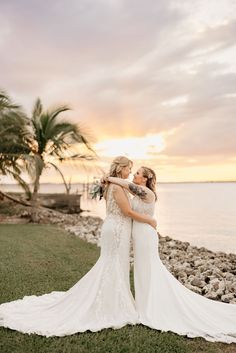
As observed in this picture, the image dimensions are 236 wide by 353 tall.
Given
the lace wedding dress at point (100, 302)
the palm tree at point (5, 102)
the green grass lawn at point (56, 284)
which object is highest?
the palm tree at point (5, 102)

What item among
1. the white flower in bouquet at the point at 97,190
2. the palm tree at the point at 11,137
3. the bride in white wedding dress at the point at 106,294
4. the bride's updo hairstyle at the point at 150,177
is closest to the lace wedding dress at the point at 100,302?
the bride in white wedding dress at the point at 106,294

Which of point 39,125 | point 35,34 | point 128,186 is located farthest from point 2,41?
point 128,186

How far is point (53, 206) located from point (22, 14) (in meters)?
18.6

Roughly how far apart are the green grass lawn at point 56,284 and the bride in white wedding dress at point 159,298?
219 millimetres

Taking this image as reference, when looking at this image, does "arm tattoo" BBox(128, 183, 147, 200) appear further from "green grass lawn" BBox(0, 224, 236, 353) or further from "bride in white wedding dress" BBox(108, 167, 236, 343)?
"green grass lawn" BBox(0, 224, 236, 353)

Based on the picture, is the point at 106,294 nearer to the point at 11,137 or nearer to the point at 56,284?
the point at 56,284

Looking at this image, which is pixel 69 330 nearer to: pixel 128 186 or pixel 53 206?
pixel 128 186

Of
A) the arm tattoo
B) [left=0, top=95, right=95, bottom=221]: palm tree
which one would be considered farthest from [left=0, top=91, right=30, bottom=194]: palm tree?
the arm tattoo

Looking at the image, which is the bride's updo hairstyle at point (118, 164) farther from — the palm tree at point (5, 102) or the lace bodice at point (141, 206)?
the palm tree at point (5, 102)

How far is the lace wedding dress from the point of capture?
231 inches

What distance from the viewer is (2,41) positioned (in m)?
20.2

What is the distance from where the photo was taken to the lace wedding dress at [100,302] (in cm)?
586

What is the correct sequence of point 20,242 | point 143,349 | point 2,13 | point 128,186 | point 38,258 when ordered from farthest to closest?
point 2,13 → point 20,242 → point 38,258 → point 128,186 → point 143,349

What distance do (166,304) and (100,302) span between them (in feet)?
3.06
